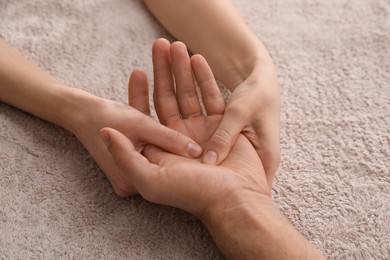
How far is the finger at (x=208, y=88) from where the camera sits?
2.90 ft

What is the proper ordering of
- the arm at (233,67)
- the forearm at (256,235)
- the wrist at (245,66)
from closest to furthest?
the forearm at (256,235) → the arm at (233,67) → the wrist at (245,66)

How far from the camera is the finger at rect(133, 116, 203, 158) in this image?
0.81m

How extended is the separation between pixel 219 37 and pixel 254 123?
24 centimetres

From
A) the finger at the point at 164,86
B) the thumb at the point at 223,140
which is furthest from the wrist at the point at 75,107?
the thumb at the point at 223,140

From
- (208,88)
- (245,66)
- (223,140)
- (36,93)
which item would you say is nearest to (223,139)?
(223,140)

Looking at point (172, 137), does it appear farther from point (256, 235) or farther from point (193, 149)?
point (256, 235)

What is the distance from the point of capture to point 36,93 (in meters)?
0.97

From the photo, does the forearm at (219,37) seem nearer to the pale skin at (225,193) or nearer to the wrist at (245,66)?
the wrist at (245,66)

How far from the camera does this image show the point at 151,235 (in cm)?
84

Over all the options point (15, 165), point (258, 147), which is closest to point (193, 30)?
point (258, 147)

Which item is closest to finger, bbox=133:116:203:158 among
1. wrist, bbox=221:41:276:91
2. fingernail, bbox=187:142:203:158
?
fingernail, bbox=187:142:203:158

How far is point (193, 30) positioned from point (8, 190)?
494mm

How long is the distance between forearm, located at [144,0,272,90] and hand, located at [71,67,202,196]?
0.21 m

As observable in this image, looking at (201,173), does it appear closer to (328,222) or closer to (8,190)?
(328,222)
